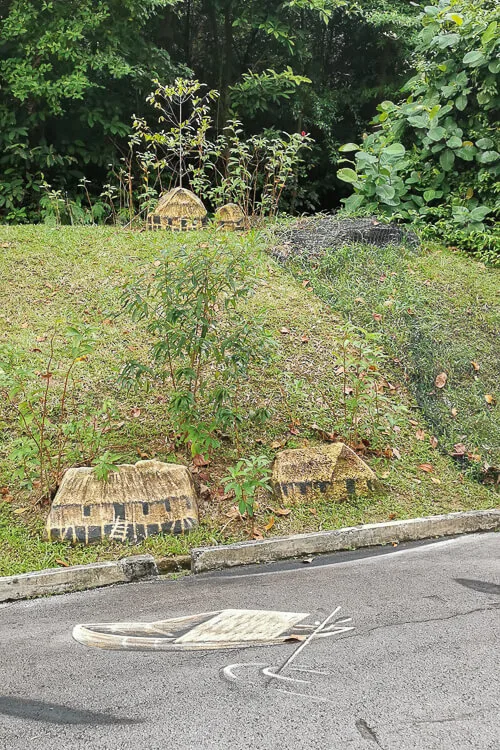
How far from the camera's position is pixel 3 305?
19.9ft

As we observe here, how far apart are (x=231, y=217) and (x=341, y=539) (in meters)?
4.99

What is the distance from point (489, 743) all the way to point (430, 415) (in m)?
3.10

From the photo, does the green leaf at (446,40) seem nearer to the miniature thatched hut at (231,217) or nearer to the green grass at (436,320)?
the green grass at (436,320)

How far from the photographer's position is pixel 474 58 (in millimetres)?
8023

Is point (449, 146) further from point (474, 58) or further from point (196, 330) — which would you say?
point (196, 330)

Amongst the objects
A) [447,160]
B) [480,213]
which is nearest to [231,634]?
[480,213]

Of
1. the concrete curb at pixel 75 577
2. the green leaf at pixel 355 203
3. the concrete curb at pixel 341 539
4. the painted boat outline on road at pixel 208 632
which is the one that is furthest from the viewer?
the green leaf at pixel 355 203

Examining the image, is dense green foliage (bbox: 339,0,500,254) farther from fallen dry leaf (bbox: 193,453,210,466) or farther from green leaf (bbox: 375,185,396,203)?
fallen dry leaf (bbox: 193,453,210,466)

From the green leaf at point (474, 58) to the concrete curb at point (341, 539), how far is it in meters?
5.87

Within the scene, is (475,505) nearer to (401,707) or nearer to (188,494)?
(188,494)

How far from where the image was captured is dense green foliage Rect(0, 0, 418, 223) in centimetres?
960

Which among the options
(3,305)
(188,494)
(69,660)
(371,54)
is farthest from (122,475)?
(371,54)

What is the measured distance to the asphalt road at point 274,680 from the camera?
2.22 meters

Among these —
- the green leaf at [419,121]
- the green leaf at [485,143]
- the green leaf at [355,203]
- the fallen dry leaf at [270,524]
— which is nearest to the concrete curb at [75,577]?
the fallen dry leaf at [270,524]
